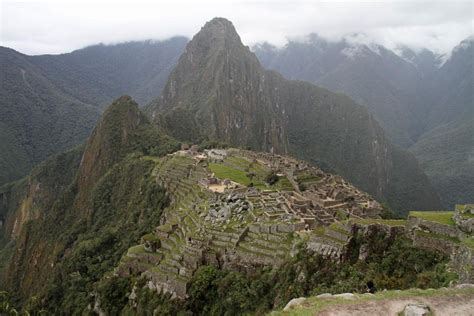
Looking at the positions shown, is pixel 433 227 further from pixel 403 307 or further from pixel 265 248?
pixel 265 248

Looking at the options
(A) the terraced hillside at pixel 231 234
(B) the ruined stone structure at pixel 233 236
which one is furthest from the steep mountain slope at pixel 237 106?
(B) the ruined stone structure at pixel 233 236

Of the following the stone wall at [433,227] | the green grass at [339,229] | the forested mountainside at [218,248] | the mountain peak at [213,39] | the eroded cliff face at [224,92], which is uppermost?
the mountain peak at [213,39]

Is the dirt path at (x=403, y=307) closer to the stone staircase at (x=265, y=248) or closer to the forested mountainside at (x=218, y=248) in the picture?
the forested mountainside at (x=218, y=248)

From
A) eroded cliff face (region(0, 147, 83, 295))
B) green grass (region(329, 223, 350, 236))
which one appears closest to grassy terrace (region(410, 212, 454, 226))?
green grass (region(329, 223, 350, 236))

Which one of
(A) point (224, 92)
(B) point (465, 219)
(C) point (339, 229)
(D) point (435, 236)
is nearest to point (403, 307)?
(D) point (435, 236)

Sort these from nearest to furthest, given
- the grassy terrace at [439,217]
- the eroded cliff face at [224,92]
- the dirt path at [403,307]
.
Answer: the dirt path at [403,307] < the grassy terrace at [439,217] < the eroded cliff face at [224,92]

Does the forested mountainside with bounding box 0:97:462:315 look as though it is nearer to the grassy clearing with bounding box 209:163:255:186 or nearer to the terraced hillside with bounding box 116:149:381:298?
the terraced hillside with bounding box 116:149:381:298
